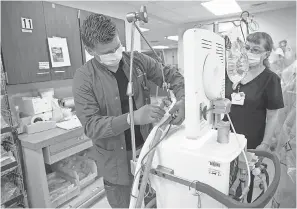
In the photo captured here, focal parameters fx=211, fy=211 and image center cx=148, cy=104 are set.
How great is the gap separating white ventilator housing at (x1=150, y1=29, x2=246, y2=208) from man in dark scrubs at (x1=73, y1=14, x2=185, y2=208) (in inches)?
10.9

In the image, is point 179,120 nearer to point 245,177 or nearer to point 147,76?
point 245,177

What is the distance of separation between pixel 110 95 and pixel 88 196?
167 centimetres

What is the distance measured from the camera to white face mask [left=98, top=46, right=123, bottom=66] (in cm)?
110

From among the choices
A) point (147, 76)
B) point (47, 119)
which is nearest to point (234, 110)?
point (147, 76)

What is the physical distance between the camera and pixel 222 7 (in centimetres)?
450

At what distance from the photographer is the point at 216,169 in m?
0.58

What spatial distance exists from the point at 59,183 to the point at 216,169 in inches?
80.5

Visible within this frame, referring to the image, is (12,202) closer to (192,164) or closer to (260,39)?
(192,164)

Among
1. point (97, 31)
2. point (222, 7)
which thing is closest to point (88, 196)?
point (97, 31)

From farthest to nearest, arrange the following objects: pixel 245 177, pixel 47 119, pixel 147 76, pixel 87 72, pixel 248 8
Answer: pixel 248 8 < pixel 47 119 < pixel 147 76 < pixel 87 72 < pixel 245 177

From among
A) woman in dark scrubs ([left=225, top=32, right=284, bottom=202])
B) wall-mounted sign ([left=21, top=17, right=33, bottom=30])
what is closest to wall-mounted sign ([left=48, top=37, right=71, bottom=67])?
wall-mounted sign ([left=21, top=17, right=33, bottom=30])

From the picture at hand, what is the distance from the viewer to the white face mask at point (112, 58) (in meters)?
1.10

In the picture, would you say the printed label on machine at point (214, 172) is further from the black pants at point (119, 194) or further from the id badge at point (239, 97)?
the id badge at point (239, 97)

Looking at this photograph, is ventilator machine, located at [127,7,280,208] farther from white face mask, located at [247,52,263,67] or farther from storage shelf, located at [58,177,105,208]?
storage shelf, located at [58,177,105,208]
